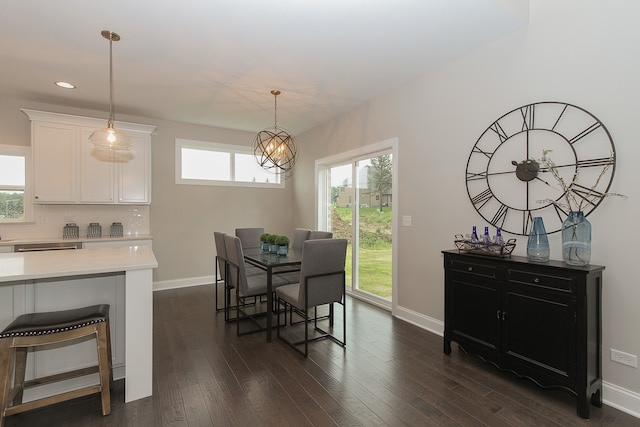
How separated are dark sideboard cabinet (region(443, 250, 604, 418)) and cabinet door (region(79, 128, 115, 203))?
4.62 m

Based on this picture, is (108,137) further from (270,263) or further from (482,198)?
(482,198)

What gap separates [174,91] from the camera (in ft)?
12.7

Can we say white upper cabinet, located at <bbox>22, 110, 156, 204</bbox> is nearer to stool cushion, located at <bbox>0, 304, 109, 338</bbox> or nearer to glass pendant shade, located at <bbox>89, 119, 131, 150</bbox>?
glass pendant shade, located at <bbox>89, 119, 131, 150</bbox>

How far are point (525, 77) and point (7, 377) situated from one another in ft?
13.2

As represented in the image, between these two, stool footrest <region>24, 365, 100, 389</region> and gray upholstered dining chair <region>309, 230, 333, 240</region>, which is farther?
gray upholstered dining chair <region>309, 230, 333, 240</region>

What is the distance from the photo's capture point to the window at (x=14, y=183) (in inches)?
163

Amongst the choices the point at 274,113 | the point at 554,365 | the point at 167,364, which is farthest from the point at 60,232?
the point at 554,365

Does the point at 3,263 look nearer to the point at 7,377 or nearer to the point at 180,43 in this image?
the point at 7,377

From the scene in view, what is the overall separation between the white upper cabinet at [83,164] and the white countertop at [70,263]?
216 centimetres

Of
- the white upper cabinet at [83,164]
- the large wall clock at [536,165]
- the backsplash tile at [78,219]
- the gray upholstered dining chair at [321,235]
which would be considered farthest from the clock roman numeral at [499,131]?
the backsplash tile at [78,219]

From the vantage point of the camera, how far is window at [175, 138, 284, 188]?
5.29 metres

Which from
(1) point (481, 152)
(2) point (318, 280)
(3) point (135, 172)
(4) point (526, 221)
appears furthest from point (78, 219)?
(4) point (526, 221)

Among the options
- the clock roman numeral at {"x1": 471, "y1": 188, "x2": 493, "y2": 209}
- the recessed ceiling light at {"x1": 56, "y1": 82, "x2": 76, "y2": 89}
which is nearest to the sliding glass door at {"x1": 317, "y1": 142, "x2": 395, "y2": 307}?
the clock roman numeral at {"x1": 471, "y1": 188, "x2": 493, "y2": 209}

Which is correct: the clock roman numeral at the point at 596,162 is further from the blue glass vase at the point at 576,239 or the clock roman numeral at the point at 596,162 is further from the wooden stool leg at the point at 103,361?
the wooden stool leg at the point at 103,361
